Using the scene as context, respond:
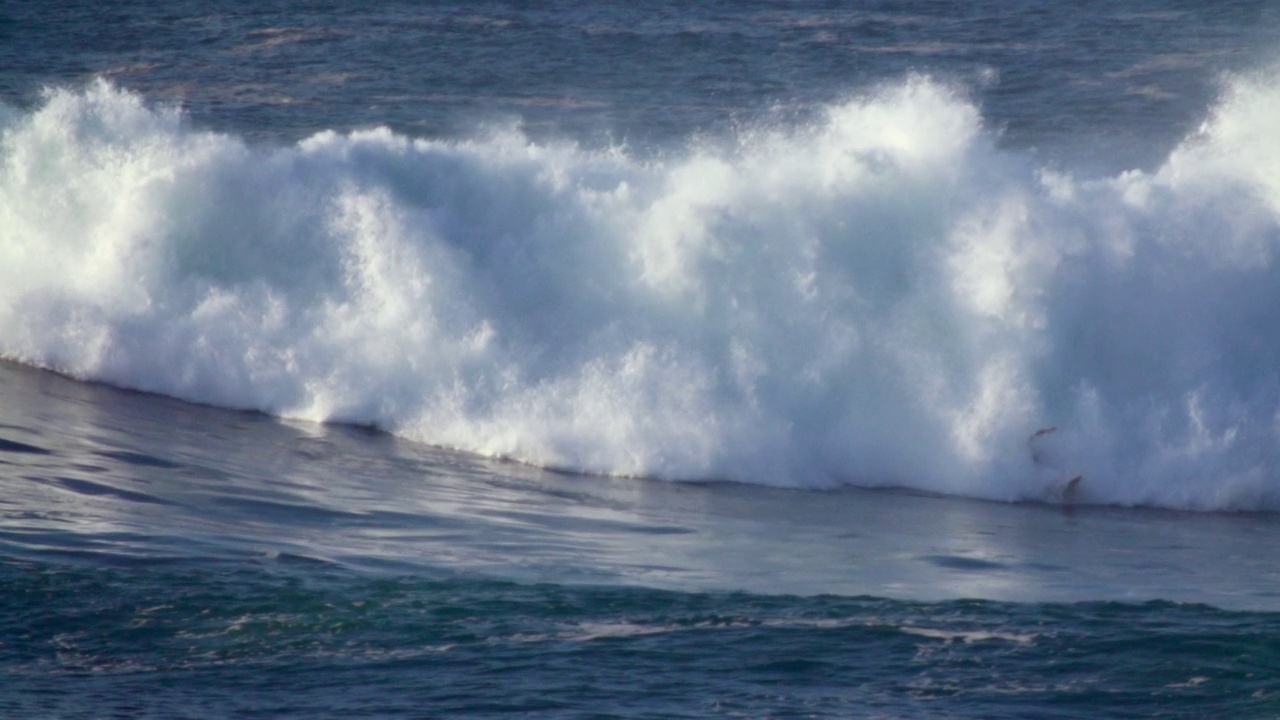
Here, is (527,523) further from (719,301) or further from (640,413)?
(719,301)

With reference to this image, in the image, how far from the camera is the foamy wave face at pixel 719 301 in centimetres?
1292

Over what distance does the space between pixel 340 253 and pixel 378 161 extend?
3.13 feet

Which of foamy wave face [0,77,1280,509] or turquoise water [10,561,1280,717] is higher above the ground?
foamy wave face [0,77,1280,509]

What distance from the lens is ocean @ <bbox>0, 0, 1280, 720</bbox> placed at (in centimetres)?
752

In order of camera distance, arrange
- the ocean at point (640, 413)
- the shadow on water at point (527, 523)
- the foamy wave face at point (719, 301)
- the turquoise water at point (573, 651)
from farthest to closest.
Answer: the foamy wave face at point (719, 301)
the shadow on water at point (527, 523)
the ocean at point (640, 413)
the turquoise water at point (573, 651)

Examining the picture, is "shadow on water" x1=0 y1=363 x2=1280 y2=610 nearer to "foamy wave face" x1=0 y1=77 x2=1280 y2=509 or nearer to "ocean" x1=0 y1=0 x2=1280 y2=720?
"ocean" x1=0 y1=0 x2=1280 y2=720

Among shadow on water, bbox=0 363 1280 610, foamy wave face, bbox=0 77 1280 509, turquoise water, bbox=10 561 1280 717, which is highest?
foamy wave face, bbox=0 77 1280 509

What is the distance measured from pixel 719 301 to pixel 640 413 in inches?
54.9

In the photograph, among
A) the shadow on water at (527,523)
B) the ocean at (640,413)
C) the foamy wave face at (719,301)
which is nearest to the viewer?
the ocean at (640,413)

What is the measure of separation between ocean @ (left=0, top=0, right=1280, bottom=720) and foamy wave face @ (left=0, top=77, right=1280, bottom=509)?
0.04 metres

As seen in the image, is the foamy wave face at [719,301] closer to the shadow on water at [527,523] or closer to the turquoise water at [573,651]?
the shadow on water at [527,523]

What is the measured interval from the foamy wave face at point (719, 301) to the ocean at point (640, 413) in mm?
36

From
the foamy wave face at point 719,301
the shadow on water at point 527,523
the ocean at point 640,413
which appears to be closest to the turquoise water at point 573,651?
the ocean at point 640,413

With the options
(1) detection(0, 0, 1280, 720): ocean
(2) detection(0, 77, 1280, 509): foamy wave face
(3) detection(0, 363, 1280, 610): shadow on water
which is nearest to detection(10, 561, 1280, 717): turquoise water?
(1) detection(0, 0, 1280, 720): ocean
